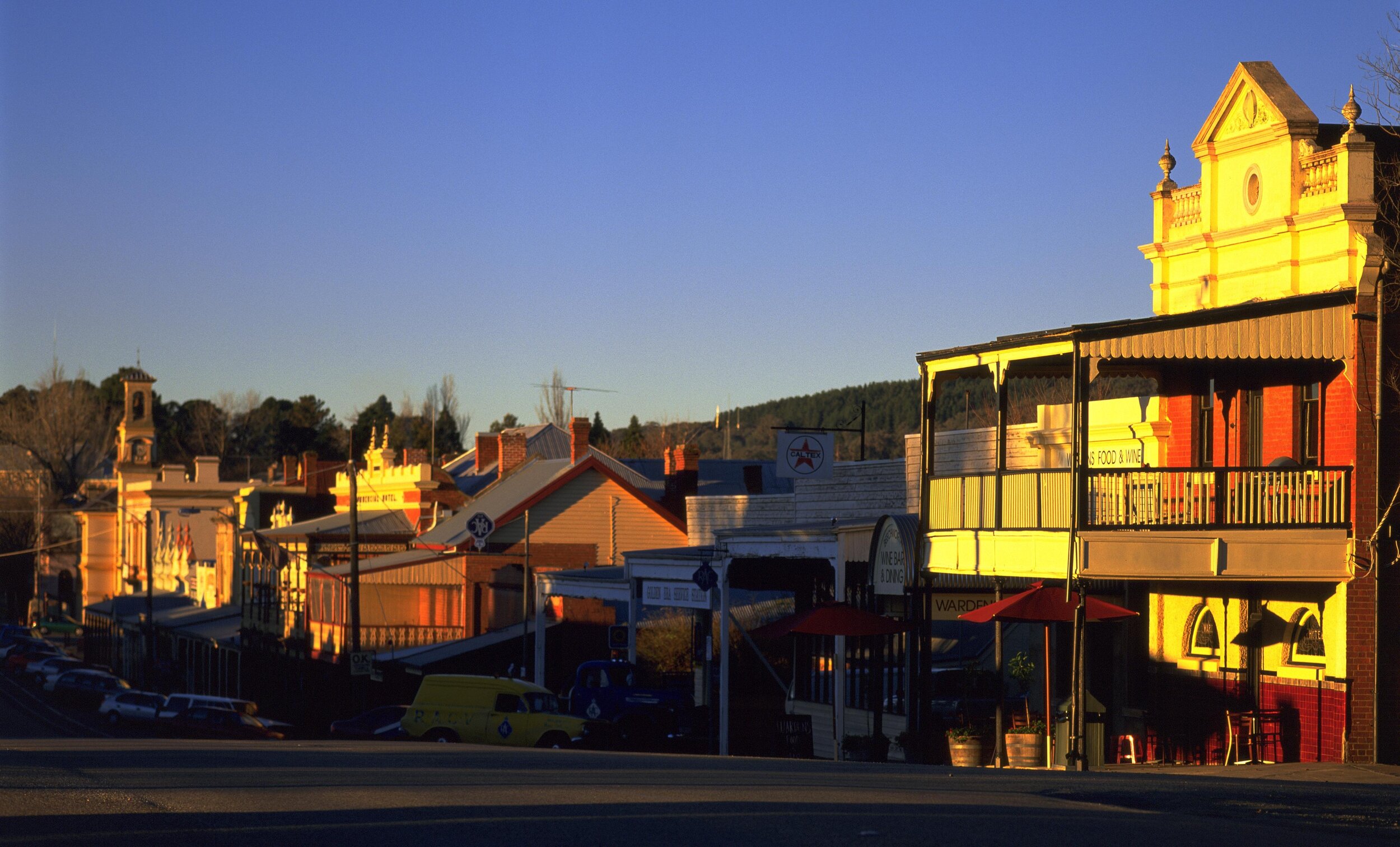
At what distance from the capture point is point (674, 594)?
31.0m

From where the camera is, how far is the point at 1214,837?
11.0 meters

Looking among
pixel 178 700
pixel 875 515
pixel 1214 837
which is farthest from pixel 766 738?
pixel 1214 837

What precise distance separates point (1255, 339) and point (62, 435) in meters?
99.8

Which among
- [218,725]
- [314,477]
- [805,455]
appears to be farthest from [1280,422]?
[314,477]

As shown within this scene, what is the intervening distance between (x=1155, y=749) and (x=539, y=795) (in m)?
12.6

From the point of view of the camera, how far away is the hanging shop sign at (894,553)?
77.3 ft

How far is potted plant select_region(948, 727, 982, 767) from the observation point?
21984 millimetres

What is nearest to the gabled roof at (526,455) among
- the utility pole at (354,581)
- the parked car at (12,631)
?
the utility pole at (354,581)

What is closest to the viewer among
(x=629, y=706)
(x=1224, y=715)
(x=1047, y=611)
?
(x=1047, y=611)

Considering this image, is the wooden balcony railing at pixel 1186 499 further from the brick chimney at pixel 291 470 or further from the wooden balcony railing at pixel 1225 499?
the brick chimney at pixel 291 470

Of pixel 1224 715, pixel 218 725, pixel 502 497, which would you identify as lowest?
pixel 218 725

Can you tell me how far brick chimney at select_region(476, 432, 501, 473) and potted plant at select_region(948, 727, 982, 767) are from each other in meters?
36.1

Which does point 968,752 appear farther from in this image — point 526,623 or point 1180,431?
point 526,623

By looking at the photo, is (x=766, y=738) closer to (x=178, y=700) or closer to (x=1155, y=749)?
(x=1155, y=749)
